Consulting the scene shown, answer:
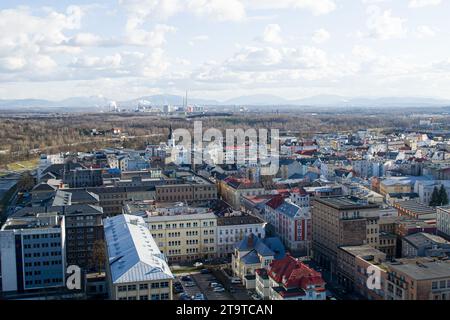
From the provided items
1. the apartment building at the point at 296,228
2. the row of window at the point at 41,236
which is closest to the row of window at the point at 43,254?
the row of window at the point at 41,236

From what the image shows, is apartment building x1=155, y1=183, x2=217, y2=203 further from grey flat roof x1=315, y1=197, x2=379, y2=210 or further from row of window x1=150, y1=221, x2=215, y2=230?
grey flat roof x1=315, y1=197, x2=379, y2=210

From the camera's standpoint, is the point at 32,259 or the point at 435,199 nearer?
the point at 32,259

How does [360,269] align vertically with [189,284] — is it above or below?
above

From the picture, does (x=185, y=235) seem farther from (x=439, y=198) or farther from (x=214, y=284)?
(x=439, y=198)

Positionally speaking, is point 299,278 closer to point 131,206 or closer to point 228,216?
point 228,216

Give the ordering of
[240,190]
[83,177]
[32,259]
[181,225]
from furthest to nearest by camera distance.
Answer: [83,177] → [240,190] → [181,225] → [32,259]

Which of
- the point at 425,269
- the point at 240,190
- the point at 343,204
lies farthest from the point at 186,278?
the point at 240,190
